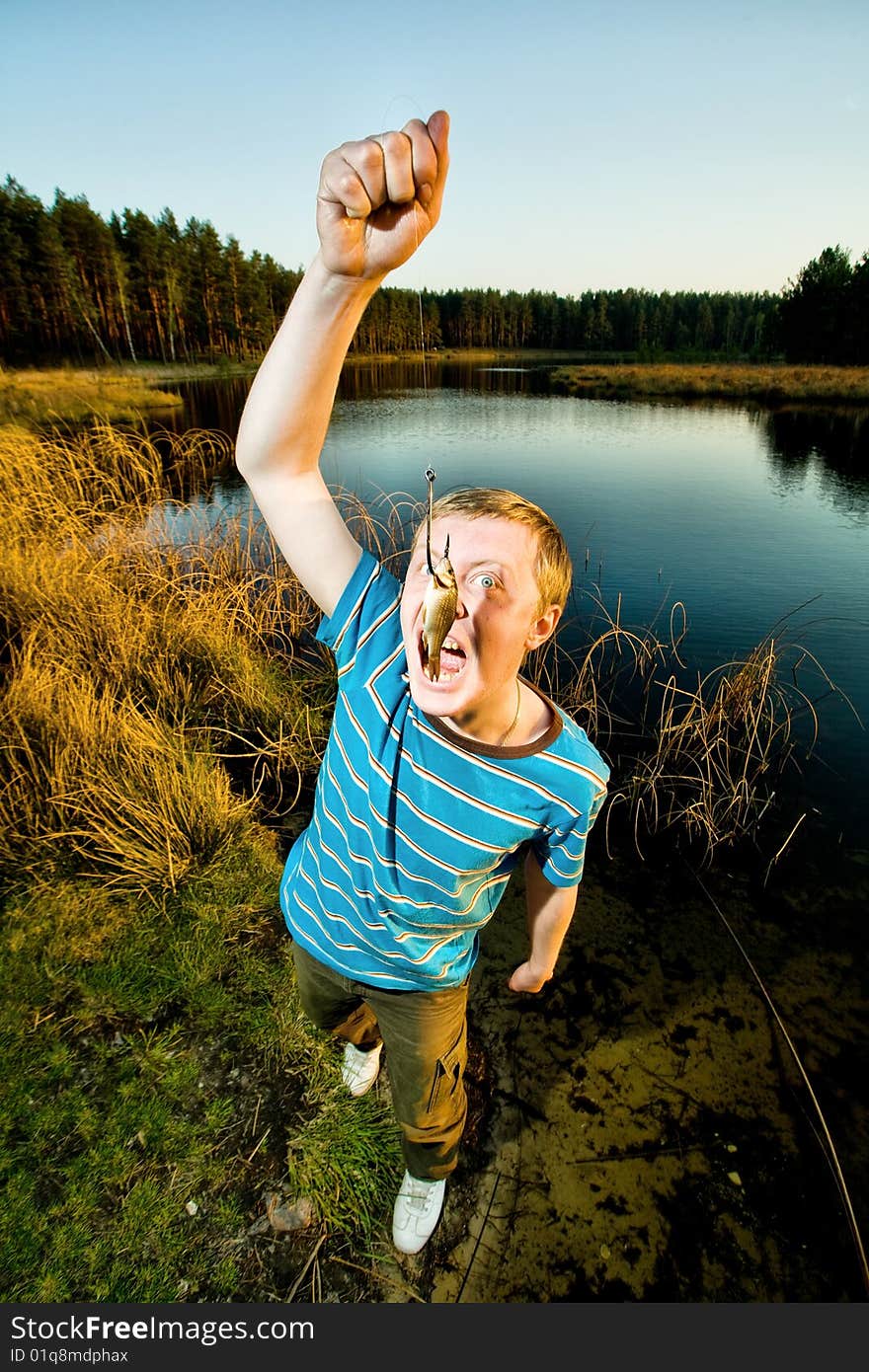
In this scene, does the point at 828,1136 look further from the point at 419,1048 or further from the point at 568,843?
the point at 568,843

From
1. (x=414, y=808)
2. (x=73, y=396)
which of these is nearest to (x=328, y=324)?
(x=414, y=808)

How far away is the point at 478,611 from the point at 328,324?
654mm

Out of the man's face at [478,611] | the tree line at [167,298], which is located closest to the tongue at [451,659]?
the man's face at [478,611]

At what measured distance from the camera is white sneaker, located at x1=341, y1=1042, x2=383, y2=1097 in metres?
2.37

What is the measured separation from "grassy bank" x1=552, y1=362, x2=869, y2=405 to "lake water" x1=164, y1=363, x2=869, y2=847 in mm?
5871

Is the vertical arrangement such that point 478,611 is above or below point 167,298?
below

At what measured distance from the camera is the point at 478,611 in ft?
3.93

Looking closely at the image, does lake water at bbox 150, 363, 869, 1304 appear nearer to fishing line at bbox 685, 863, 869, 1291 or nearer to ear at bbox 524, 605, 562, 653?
fishing line at bbox 685, 863, 869, 1291

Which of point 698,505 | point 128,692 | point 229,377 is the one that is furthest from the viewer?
point 229,377

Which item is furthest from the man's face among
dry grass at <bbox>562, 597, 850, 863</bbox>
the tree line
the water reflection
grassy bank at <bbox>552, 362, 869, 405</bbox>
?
grassy bank at <bbox>552, 362, 869, 405</bbox>

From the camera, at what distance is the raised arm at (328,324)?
1037 millimetres

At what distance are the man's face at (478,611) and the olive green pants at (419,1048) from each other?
38.3 inches

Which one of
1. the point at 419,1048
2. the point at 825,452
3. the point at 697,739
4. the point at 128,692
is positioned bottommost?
the point at 697,739

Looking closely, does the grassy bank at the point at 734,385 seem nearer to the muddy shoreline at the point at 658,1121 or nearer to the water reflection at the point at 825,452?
the water reflection at the point at 825,452
